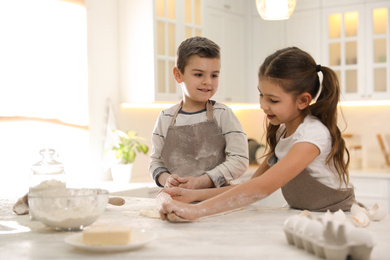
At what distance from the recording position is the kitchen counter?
1.03 metres

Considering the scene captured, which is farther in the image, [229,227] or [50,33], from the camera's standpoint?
[50,33]

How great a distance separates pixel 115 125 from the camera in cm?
374

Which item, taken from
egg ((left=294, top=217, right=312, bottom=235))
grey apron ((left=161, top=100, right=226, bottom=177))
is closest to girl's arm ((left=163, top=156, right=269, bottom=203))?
grey apron ((left=161, top=100, right=226, bottom=177))

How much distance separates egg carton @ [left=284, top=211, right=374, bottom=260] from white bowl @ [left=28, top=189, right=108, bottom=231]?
0.49 m

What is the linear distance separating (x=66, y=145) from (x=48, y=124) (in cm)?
20

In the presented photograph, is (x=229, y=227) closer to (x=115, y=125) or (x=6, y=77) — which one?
(x=6, y=77)

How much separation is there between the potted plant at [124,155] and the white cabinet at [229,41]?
981mm

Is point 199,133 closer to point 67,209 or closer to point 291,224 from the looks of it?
point 67,209

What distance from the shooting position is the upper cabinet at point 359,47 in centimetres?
414

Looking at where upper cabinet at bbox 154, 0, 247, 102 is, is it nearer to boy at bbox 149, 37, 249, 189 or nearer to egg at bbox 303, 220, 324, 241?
boy at bbox 149, 37, 249, 189

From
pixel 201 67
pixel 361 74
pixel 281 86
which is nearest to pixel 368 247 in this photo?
pixel 281 86

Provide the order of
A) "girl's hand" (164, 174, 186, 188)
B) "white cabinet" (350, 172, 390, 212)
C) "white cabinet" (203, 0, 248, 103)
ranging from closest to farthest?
"girl's hand" (164, 174, 186, 188), "white cabinet" (350, 172, 390, 212), "white cabinet" (203, 0, 248, 103)

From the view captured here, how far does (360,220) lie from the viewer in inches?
49.5

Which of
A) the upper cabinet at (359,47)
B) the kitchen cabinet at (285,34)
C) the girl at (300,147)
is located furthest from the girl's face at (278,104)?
the kitchen cabinet at (285,34)
